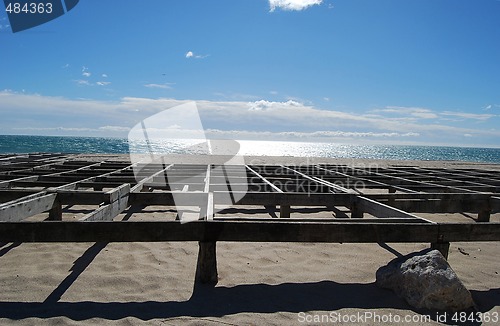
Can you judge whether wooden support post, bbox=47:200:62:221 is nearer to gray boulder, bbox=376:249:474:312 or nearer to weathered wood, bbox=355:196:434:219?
weathered wood, bbox=355:196:434:219

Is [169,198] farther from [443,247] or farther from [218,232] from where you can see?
[443,247]

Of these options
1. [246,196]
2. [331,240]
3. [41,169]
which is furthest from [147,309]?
[41,169]

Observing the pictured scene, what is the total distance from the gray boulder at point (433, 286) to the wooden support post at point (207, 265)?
1965 millimetres

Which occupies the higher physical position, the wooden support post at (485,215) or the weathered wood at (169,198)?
the weathered wood at (169,198)

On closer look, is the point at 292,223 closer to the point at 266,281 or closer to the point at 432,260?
the point at 266,281

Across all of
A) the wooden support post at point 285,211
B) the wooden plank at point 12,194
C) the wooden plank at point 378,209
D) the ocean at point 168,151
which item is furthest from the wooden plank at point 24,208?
the ocean at point 168,151

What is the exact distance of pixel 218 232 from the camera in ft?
11.2

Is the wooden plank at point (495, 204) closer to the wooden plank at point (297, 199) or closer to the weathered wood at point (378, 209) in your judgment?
the weathered wood at point (378, 209)

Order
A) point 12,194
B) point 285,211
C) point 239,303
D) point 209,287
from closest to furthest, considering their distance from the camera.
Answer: point 239,303 → point 209,287 → point 12,194 → point 285,211

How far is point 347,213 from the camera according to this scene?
7660 millimetres

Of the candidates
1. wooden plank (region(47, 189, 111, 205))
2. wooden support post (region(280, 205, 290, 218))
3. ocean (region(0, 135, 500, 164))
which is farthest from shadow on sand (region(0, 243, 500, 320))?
ocean (region(0, 135, 500, 164))

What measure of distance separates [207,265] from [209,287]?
23cm

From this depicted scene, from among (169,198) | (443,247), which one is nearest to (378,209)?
(443,247)

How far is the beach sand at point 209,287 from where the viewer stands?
3.00 metres
